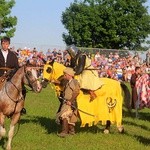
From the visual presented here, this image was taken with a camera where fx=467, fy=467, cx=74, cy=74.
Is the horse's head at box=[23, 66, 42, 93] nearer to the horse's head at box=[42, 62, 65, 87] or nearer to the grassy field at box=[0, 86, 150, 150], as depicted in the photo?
the grassy field at box=[0, 86, 150, 150]

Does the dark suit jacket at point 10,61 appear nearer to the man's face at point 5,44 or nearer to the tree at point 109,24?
the man's face at point 5,44

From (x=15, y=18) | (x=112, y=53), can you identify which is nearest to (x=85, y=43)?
(x=15, y=18)

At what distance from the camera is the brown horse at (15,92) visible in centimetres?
860

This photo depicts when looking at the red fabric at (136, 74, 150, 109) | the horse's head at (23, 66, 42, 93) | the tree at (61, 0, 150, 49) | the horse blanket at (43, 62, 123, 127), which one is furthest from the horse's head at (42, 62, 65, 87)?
the tree at (61, 0, 150, 49)

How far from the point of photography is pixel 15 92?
28.5 ft

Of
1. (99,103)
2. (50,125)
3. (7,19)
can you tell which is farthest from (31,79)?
(7,19)

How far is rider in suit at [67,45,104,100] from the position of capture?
33.6ft

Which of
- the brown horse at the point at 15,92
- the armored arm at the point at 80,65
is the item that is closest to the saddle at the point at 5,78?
the brown horse at the point at 15,92

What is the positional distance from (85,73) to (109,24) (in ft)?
192

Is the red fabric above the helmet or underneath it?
underneath

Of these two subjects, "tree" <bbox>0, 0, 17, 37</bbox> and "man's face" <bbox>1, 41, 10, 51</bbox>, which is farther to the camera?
"tree" <bbox>0, 0, 17, 37</bbox>

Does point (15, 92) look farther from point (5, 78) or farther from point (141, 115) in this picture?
point (141, 115)

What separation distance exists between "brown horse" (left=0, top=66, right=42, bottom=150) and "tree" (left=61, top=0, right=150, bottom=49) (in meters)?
59.5

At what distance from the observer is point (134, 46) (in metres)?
71.9
